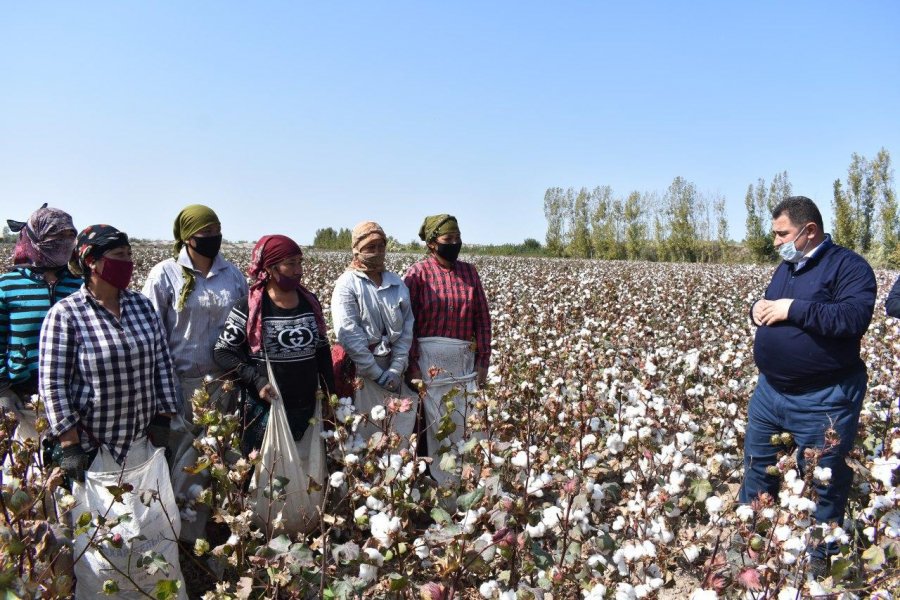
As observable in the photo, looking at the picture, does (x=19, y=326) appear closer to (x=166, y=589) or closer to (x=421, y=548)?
(x=166, y=589)

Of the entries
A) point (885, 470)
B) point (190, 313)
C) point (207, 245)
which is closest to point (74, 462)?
point (190, 313)

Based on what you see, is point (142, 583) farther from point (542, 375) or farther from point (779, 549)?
point (542, 375)

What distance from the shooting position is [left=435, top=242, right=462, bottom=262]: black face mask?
3.41 m

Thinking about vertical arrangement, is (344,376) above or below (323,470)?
above

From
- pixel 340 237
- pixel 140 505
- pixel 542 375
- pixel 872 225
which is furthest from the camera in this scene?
pixel 340 237

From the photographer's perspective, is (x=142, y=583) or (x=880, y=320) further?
(x=880, y=320)

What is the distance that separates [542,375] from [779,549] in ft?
9.95

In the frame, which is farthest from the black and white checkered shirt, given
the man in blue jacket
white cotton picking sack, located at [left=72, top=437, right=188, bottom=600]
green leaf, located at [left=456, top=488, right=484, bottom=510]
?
the man in blue jacket

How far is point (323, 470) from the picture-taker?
2914 millimetres

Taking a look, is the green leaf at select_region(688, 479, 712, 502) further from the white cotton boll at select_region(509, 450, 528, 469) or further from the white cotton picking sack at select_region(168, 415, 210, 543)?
the white cotton picking sack at select_region(168, 415, 210, 543)

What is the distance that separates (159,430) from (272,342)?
0.58 m

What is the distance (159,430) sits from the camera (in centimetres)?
Answer: 257

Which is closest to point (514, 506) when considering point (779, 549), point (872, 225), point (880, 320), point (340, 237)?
point (779, 549)

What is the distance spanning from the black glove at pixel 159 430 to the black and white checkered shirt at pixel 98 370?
77 millimetres
